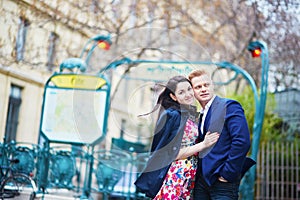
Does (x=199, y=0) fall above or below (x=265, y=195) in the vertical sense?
above

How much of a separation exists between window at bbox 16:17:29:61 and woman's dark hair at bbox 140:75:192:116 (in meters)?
5.81

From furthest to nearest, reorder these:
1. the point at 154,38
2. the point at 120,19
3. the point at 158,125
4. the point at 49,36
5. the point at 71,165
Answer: the point at 154,38 < the point at 120,19 < the point at 49,36 < the point at 71,165 < the point at 158,125

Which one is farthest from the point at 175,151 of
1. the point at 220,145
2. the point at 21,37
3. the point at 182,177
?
the point at 21,37

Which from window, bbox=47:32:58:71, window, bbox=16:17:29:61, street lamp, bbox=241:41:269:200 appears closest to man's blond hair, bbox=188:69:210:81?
street lamp, bbox=241:41:269:200

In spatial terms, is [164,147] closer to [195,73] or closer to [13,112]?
[195,73]

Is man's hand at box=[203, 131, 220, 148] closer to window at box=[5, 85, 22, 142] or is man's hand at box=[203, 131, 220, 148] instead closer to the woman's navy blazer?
the woman's navy blazer

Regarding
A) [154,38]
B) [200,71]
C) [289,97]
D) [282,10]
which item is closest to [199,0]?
[154,38]

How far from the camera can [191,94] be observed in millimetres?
3594

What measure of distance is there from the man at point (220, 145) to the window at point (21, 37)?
6034 millimetres

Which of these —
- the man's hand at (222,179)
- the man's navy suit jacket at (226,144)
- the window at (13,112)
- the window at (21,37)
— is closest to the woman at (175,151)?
the man's navy suit jacket at (226,144)

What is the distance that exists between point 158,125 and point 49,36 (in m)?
8.09

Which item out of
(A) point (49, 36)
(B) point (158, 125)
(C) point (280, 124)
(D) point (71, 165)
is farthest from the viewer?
(C) point (280, 124)

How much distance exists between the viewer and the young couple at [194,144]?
11.5 ft

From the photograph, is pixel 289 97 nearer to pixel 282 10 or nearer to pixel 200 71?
pixel 282 10
